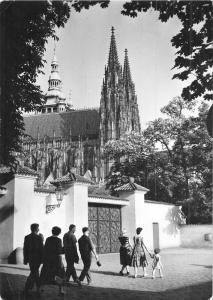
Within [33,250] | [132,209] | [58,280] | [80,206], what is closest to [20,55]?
[33,250]

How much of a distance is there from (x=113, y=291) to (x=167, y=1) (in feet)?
20.0

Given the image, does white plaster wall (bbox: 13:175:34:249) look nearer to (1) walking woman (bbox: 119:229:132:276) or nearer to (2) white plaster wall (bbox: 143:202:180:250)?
(1) walking woman (bbox: 119:229:132:276)

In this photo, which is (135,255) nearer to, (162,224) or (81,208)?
(81,208)

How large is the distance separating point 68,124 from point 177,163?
49444 millimetres

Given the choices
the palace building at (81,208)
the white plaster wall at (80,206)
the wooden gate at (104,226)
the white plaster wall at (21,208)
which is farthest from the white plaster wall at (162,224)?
the white plaster wall at (21,208)

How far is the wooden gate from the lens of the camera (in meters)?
16.5

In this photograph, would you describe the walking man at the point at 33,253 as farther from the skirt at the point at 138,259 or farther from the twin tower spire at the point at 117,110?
the twin tower spire at the point at 117,110

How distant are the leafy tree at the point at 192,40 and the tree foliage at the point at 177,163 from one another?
11.3 meters

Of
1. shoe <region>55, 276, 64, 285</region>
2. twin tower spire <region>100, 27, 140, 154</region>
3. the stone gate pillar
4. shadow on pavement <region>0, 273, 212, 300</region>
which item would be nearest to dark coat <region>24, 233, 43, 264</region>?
shoe <region>55, 276, 64, 285</region>

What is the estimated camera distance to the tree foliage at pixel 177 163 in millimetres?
21469

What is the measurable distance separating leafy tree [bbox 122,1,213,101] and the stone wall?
15.6m

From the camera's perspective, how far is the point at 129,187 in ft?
62.1

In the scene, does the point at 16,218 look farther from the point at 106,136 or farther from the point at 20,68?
the point at 106,136

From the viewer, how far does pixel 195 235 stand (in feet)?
73.7
